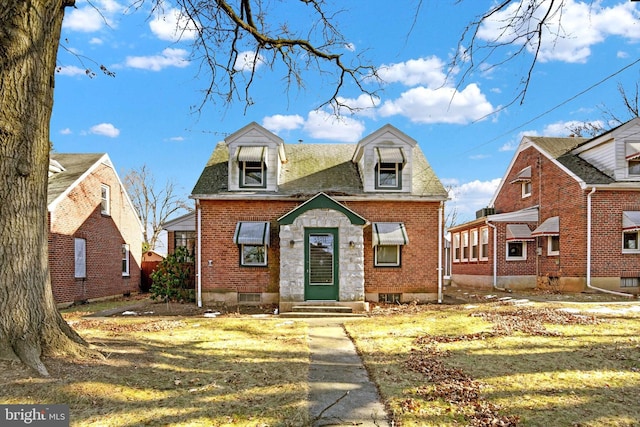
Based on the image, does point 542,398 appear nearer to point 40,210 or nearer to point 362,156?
point 40,210

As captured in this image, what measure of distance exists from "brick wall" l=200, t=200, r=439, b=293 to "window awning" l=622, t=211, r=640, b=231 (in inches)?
310

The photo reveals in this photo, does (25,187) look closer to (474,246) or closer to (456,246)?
(474,246)

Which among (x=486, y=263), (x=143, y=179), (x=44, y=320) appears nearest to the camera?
(x=44, y=320)

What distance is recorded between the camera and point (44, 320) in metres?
5.79

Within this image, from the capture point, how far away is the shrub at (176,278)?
14898 millimetres

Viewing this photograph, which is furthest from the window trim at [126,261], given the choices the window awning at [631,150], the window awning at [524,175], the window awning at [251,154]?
the window awning at [631,150]

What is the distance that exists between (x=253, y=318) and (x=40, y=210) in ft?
23.7

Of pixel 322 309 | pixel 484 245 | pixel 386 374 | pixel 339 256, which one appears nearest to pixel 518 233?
pixel 484 245

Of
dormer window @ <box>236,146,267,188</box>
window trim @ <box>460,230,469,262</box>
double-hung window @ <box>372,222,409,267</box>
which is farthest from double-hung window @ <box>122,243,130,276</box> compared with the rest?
window trim @ <box>460,230,469,262</box>

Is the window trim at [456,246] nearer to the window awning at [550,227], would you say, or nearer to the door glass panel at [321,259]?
the window awning at [550,227]

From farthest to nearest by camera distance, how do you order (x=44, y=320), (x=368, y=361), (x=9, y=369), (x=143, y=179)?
1. (x=143, y=179)
2. (x=368, y=361)
3. (x=44, y=320)
4. (x=9, y=369)

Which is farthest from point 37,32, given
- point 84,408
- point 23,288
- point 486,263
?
point 486,263

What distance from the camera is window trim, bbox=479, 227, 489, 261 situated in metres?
21.8

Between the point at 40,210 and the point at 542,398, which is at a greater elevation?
the point at 40,210
